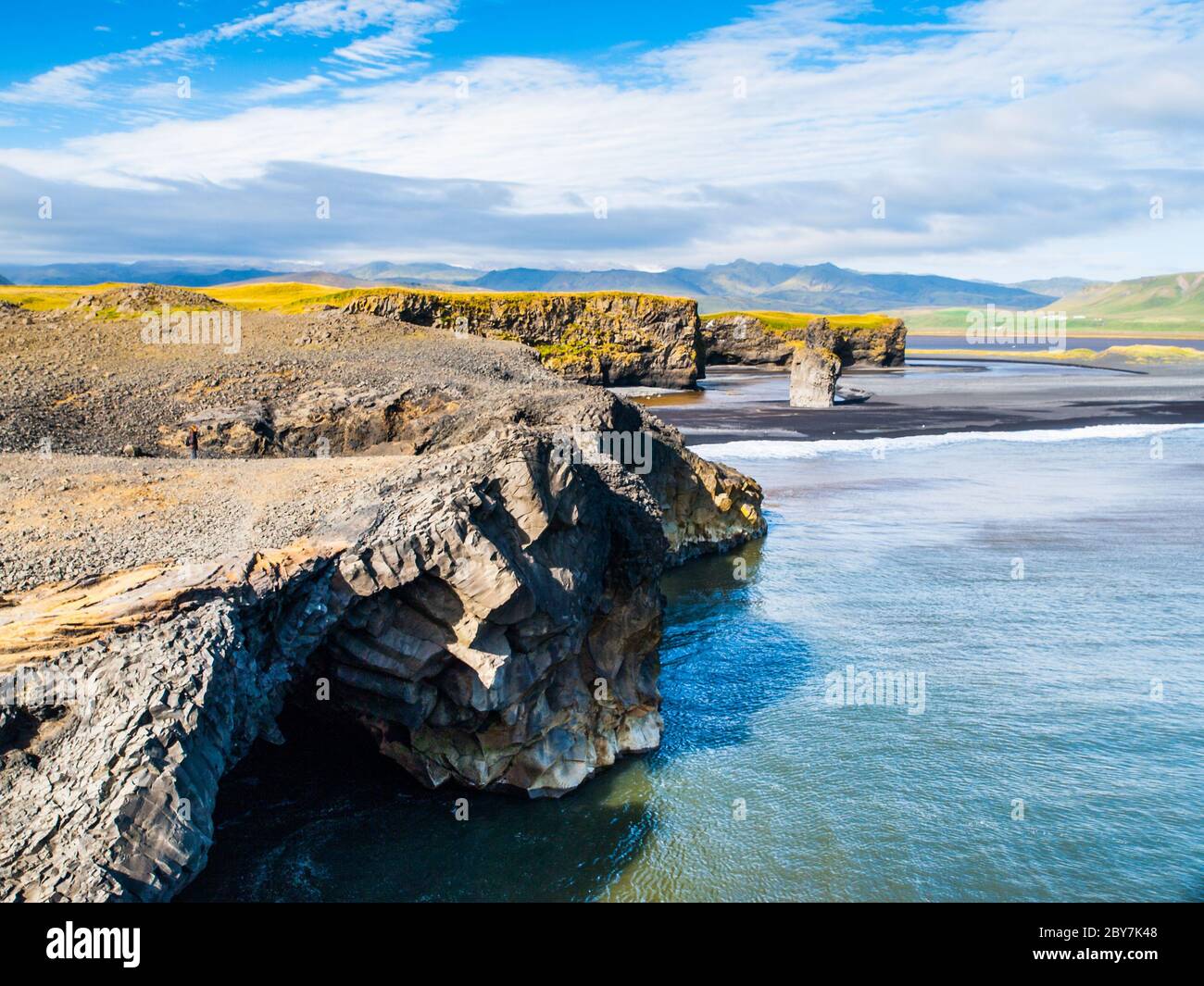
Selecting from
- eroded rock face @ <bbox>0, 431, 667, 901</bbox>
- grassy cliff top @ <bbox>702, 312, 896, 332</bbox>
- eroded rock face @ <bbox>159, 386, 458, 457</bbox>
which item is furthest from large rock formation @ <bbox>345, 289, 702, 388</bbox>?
Result: eroded rock face @ <bbox>0, 431, 667, 901</bbox>

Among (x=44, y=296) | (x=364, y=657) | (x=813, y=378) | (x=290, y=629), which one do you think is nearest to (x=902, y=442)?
(x=813, y=378)

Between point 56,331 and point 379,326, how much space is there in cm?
1900

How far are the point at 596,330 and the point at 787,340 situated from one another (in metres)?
45.9

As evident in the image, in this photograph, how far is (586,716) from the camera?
931 inches

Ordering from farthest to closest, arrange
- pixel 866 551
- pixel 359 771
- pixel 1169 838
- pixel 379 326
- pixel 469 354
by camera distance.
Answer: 1. pixel 379 326
2. pixel 469 354
3. pixel 866 551
4. pixel 359 771
5. pixel 1169 838

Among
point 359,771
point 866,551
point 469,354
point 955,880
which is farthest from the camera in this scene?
point 469,354

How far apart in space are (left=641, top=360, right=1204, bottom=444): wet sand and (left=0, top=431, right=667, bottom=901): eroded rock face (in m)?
48.8

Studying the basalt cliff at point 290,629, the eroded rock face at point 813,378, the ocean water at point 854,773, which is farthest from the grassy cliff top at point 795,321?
the basalt cliff at point 290,629

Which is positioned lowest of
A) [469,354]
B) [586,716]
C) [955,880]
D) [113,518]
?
[955,880]

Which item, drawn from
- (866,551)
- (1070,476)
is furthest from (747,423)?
(866,551)

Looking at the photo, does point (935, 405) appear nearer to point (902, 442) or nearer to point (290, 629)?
point (902, 442)

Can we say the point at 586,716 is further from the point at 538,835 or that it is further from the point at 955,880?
the point at 955,880

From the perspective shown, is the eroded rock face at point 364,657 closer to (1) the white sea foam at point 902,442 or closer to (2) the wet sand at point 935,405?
(1) the white sea foam at point 902,442

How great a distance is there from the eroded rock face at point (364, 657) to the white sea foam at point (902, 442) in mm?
42326
